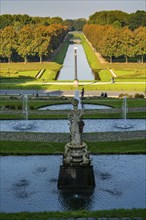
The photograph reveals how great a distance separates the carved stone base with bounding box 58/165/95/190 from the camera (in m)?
22.0

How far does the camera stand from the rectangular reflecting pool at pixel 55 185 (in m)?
19.8

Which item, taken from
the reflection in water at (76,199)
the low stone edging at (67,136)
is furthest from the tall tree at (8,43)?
the reflection in water at (76,199)

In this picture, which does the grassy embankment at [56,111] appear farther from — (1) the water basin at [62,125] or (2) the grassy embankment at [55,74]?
(2) the grassy embankment at [55,74]

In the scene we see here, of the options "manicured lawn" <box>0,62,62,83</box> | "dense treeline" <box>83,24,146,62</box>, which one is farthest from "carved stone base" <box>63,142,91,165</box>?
"dense treeline" <box>83,24,146,62</box>

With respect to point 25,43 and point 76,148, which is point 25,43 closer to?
point 25,43

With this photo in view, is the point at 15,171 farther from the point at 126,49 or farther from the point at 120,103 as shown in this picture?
the point at 126,49

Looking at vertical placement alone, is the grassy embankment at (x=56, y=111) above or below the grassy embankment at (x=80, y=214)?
above

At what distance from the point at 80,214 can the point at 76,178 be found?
15.1 ft

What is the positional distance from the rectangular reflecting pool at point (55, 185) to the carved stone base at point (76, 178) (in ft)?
1.43

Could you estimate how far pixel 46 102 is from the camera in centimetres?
5116

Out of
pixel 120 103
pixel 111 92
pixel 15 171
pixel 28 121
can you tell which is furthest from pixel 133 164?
pixel 111 92

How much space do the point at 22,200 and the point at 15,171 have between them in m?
4.23

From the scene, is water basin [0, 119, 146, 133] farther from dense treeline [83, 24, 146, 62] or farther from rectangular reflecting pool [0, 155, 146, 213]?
dense treeline [83, 24, 146, 62]

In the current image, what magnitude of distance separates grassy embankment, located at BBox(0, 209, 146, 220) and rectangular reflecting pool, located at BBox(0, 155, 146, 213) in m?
1.57
